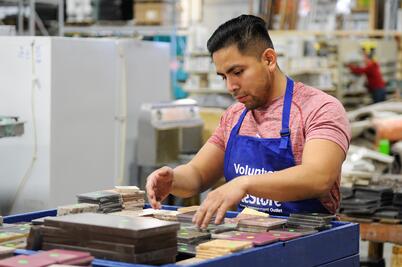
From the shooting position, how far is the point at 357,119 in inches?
340

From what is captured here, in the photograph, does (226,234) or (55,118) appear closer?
(226,234)

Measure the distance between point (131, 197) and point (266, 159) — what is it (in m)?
A: 0.59

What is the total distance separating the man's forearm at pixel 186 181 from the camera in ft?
11.6

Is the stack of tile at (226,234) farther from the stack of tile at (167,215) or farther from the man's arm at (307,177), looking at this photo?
the stack of tile at (167,215)

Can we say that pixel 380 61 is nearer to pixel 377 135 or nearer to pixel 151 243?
pixel 377 135

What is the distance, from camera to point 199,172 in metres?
3.69

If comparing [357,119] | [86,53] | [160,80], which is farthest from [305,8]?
[86,53]

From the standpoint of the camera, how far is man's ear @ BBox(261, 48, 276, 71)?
342 centimetres

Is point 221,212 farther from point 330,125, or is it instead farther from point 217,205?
point 330,125

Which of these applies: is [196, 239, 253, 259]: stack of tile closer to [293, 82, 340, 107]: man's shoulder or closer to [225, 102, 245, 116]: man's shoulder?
[293, 82, 340, 107]: man's shoulder

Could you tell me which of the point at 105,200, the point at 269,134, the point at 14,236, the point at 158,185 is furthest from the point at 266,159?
the point at 14,236

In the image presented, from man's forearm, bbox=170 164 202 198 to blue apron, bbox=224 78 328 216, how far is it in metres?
0.14

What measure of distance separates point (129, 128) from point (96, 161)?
0.55m

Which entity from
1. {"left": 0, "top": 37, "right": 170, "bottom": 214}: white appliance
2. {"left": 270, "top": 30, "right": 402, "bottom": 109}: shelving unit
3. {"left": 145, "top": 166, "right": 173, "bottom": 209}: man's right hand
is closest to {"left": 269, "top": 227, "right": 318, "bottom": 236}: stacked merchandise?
{"left": 145, "top": 166, "right": 173, "bottom": 209}: man's right hand
